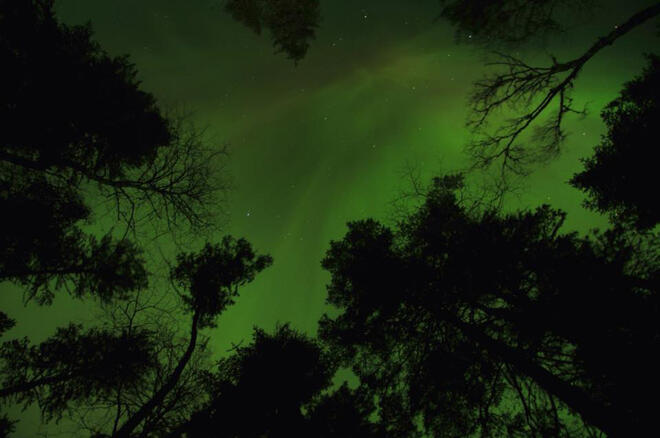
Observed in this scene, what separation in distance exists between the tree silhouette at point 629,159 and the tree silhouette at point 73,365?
16.3 metres

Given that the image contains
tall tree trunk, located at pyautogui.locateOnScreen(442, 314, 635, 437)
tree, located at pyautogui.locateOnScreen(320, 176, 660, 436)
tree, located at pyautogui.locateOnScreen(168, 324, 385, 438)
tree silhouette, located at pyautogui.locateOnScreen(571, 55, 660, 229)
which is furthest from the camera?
tree, located at pyautogui.locateOnScreen(168, 324, 385, 438)

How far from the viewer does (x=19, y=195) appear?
657 cm

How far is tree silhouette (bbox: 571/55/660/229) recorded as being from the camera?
7602 mm

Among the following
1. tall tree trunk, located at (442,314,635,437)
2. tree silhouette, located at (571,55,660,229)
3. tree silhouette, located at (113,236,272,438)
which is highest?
tree silhouette, located at (571,55,660,229)

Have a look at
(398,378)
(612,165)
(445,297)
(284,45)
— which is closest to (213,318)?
(398,378)

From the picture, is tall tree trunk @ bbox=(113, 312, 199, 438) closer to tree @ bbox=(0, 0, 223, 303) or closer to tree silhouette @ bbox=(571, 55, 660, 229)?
tree @ bbox=(0, 0, 223, 303)

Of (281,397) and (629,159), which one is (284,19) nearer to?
(629,159)

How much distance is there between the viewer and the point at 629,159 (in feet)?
26.3

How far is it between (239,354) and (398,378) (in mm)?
6269

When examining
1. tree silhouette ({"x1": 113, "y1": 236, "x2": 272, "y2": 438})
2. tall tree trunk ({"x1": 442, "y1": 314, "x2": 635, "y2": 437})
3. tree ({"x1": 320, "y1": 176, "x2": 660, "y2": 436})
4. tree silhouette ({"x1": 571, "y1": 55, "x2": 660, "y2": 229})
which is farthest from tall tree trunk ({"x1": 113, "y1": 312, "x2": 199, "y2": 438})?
tree silhouette ({"x1": 571, "y1": 55, "x2": 660, "y2": 229})

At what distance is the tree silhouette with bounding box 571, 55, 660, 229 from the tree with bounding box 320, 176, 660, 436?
2733 millimetres

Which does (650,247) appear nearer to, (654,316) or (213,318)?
(654,316)

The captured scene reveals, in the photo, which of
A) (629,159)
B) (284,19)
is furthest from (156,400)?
(629,159)

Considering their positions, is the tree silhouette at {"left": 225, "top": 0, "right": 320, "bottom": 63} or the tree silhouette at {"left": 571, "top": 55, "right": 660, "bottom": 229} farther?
the tree silhouette at {"left": 571, "top": 55, "right": 660, "bottom": 229}
